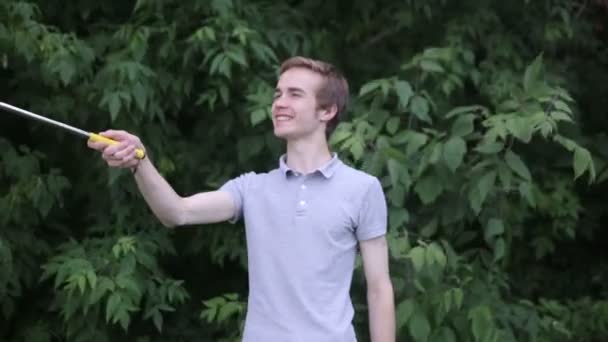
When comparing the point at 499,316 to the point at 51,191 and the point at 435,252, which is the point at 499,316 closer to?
the point at 435,252

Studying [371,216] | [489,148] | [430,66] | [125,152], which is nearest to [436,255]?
[489,148]

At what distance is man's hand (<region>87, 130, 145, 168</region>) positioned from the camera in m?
2.52

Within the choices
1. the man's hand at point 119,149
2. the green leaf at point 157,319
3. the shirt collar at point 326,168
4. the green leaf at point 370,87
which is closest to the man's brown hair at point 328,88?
the shirt collar at point 326,168

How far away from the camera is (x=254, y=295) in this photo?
272 centimetres

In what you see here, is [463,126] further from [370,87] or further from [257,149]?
[257,149]

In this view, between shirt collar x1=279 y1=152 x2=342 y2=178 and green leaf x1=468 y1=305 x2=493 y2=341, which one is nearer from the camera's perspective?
shirt collar x1=279 y1=152 x2=342 y2=178

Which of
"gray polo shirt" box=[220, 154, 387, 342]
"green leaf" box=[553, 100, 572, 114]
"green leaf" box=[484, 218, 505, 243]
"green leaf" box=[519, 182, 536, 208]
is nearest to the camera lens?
"gray polo shirt" box=[220, 154, 387, 342]

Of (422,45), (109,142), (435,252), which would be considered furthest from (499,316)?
(109,142)

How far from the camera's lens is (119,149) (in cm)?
253

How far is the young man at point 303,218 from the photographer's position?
2656mm

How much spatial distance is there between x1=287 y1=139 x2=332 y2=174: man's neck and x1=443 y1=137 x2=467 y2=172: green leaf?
1.24 meters

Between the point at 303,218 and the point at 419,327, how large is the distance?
1.35m

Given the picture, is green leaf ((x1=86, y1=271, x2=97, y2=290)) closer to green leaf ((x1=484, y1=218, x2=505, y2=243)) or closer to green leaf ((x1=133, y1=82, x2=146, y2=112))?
green leaf ((x1=133, y1=82, x2=146, y2=112))

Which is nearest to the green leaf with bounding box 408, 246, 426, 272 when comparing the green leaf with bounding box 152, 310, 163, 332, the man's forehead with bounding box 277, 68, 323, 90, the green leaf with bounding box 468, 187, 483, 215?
the green leaf with bounding box 468, 187, 483, 215
